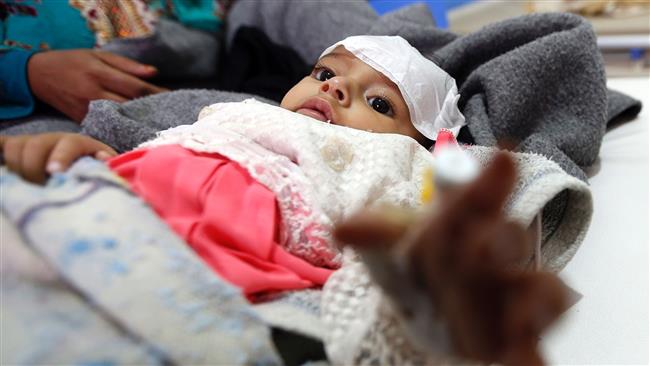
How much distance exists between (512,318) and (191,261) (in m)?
0.16

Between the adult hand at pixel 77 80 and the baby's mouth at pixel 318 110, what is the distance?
0.33 metres

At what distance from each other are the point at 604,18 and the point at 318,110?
3.80ft

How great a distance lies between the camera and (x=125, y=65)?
77 cm

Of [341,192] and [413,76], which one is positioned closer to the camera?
[341,192]

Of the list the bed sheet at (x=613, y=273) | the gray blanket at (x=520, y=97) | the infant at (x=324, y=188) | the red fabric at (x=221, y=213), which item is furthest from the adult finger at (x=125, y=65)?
the bed sheet at (x=613, y=273)

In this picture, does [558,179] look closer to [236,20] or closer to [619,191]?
[619,191]

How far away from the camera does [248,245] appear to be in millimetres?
339

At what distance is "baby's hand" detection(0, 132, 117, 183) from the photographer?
12.3 inches

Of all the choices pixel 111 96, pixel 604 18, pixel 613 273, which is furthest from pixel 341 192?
pixel 604 18

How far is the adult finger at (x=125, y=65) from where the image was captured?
76cm

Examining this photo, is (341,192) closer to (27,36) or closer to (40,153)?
(40,153)

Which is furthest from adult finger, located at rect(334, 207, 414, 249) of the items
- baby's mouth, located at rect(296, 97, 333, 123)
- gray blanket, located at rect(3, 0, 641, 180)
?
gray blanket, located at rect(3, 0, 641, 180)

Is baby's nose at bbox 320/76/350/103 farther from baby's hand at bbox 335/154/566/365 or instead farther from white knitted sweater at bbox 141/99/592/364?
baby's hand at bbox 335/154/566/365

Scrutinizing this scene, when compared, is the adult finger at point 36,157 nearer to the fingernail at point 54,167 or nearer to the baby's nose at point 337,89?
the fingernail at point 54,167
